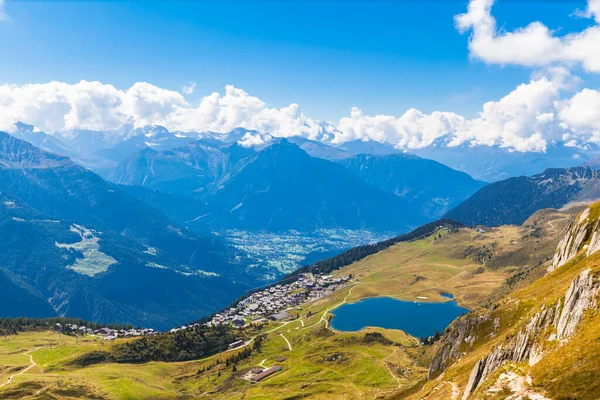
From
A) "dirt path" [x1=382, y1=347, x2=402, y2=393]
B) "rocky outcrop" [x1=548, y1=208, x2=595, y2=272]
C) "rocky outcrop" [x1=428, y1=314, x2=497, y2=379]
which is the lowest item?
"dirt path" [x1=382, y1=347, x2=402, y2=393]

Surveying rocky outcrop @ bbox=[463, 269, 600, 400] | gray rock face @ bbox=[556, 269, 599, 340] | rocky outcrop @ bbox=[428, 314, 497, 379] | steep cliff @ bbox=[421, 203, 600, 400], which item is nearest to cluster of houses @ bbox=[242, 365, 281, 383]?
rocky outcrop @ bbox=[428, 314, 497, 379]

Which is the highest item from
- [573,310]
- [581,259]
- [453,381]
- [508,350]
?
[581,259]

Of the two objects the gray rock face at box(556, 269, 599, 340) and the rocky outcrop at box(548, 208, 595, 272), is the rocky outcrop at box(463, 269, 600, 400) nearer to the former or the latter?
the gray rock face at box(556, 269, 599, 340)

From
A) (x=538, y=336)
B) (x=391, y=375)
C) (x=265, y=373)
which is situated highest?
(x=538, y=336)

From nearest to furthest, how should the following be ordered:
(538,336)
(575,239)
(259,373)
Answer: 1. (538,336)
2. (575,239)
3. (259,373)

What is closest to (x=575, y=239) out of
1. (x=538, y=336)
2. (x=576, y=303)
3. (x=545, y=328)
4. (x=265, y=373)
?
(x=545, y=328)

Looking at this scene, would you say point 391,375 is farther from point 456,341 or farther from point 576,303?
point 576,303

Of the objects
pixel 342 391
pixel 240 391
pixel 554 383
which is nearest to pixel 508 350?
pixel 554 383

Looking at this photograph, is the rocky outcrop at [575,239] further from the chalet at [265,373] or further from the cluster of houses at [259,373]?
the cluster of houses at [259,373]

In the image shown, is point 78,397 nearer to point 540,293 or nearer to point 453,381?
point 453,381
